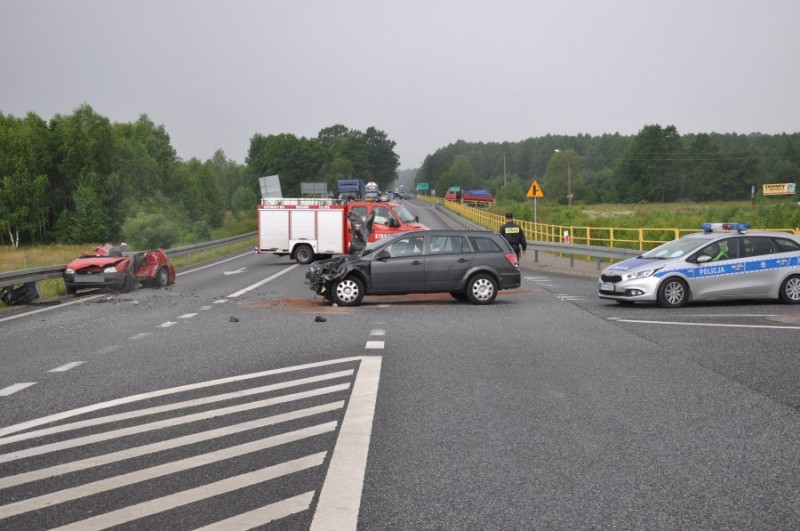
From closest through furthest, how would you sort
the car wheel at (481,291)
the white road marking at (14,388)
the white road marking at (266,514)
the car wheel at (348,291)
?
the white road marking at (266,514)
the white road marking at (14,388)
the car wheel at (348,291)
the car wheel at (481,291)

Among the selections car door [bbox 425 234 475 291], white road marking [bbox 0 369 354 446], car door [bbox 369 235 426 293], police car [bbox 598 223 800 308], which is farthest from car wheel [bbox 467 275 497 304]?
white road marking [bbox 0 369 354 446]

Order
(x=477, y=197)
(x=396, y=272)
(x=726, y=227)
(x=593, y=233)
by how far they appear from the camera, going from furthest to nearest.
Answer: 1. (x=477, y=197)
2. (x=593, y=233)
3. (x=726, y=227)
4. (x=396, y=272)

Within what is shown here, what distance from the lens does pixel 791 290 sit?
16234mm

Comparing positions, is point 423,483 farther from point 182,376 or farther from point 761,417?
point 182,376

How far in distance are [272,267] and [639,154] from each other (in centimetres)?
12126

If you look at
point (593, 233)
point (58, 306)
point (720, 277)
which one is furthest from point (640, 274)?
point (593, 233)

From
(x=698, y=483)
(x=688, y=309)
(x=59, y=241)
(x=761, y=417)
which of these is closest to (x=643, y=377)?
(x=761, y=417)

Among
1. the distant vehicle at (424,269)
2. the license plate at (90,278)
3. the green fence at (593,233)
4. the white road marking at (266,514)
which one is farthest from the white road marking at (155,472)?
the green fence at (593,233)

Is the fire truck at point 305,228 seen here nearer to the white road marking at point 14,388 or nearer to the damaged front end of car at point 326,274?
the damaged front end of car at point 326,274

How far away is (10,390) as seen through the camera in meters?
8.23

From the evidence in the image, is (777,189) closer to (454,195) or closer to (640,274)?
(454,195)

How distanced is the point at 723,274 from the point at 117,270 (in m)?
13.9

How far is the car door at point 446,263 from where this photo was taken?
56.1 ft

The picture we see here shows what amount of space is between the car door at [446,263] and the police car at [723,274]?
10.4ft
